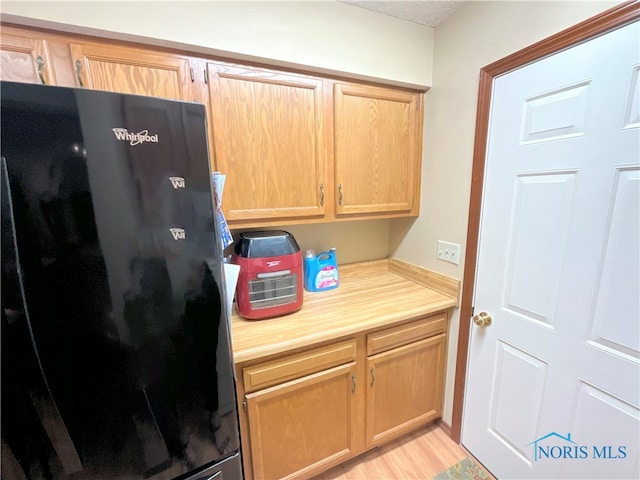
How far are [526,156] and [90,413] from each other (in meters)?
1.66

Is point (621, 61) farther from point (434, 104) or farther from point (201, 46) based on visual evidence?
point (201, 46)

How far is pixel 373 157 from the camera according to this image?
4.95 feet

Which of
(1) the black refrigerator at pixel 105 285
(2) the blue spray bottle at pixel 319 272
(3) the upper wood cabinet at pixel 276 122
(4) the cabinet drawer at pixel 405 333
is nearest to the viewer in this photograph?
(1) the black refrigerator at pixel 105 285

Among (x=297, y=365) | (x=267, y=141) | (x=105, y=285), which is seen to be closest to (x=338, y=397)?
(x=297, y=365)

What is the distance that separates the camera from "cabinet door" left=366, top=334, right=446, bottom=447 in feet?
4.60

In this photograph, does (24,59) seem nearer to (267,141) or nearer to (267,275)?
(267,141)

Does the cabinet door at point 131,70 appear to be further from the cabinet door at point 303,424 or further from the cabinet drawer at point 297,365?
the cabinet door at point 303,424

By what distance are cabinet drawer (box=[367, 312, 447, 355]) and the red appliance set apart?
0.43 metres

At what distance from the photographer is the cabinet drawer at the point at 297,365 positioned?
3.64ft

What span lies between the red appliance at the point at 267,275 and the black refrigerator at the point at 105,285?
0.42 meters

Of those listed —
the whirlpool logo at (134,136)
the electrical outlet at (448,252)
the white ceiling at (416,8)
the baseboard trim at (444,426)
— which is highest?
the white ceiling at (416,8)

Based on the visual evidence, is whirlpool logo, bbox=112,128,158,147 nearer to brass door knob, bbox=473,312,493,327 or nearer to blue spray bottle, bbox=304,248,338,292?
blue spray bottle, bbox=304,248,338,292

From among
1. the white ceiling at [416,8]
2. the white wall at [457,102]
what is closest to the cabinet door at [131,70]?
the white ceiling at [416,8]

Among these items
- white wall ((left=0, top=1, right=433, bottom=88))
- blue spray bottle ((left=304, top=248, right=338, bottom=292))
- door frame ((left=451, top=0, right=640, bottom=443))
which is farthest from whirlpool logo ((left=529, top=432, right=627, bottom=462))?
white wall ((left=0, top=1, right=433, bottom=88))
